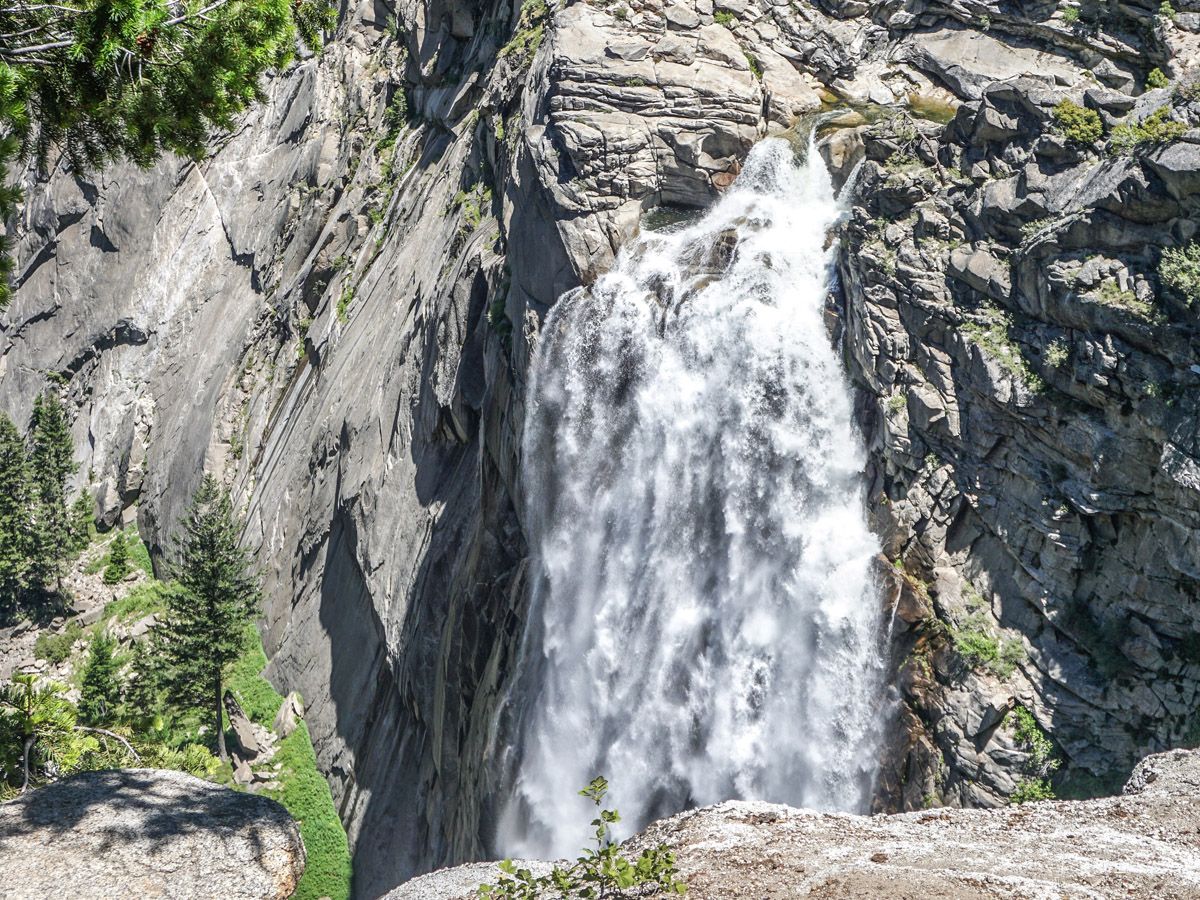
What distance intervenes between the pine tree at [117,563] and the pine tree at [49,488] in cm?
209

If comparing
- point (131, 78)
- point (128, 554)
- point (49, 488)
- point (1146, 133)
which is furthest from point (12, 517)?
point (1146, 133)

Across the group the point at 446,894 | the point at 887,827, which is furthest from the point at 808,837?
the point at 446,894

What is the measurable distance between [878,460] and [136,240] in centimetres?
5196

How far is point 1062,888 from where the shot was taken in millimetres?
8828

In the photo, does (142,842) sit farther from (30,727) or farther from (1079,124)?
(1079,124)

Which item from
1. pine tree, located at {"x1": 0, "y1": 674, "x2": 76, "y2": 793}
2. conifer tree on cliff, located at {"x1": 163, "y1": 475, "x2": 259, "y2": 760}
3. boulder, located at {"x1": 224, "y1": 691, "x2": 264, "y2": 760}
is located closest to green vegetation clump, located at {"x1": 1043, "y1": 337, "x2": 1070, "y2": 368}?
pine tree, located at {"x1": 0, "y1": 674, "x2": 76, "y2": 793}

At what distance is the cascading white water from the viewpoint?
63.5 ft

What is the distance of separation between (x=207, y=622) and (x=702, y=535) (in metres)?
20.8

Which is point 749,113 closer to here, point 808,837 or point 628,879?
point 808,837

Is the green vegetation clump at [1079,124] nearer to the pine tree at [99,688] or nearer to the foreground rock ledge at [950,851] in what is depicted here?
the foreground rock ledge at [950,851]

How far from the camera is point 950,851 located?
32.8 feet

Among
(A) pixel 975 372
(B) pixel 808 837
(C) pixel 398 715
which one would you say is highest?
(A) pixel 975 372

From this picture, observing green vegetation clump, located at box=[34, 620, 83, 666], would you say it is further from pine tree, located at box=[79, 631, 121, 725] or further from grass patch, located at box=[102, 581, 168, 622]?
pine tree, located at box=[79, 631, 121, 725]

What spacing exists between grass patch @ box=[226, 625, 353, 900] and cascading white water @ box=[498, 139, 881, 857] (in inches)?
405
